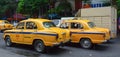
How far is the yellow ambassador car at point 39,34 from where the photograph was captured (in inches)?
505

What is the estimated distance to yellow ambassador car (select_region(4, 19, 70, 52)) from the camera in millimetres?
12825

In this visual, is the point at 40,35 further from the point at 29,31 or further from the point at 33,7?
the point at 33,7

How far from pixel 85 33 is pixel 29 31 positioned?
10.7 feet

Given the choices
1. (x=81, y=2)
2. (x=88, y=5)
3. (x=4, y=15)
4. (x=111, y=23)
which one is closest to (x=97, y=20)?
(x=111, y=23)

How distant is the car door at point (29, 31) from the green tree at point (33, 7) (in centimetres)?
1899

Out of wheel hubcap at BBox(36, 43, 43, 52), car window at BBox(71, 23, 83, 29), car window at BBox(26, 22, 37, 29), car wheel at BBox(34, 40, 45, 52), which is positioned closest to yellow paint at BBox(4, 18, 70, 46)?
car window at BBox(26, 22, 37, 29)

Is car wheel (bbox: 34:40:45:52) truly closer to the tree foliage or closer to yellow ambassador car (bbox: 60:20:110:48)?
yellow ambassador car (bbox: 60:20:110:48)

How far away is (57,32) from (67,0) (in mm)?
20893

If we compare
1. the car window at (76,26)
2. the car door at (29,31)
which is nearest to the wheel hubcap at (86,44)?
the car window at (76,26)

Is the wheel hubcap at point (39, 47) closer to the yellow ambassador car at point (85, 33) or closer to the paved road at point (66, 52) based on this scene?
the paved road at point (66, 52)

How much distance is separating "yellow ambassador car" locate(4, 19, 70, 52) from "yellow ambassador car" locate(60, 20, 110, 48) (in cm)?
100

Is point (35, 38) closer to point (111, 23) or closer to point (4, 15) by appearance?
point (111, 23)

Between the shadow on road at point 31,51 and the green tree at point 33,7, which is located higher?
the green tree at point 33,7

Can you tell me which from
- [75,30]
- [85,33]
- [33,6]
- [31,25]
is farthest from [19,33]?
[33,6]
